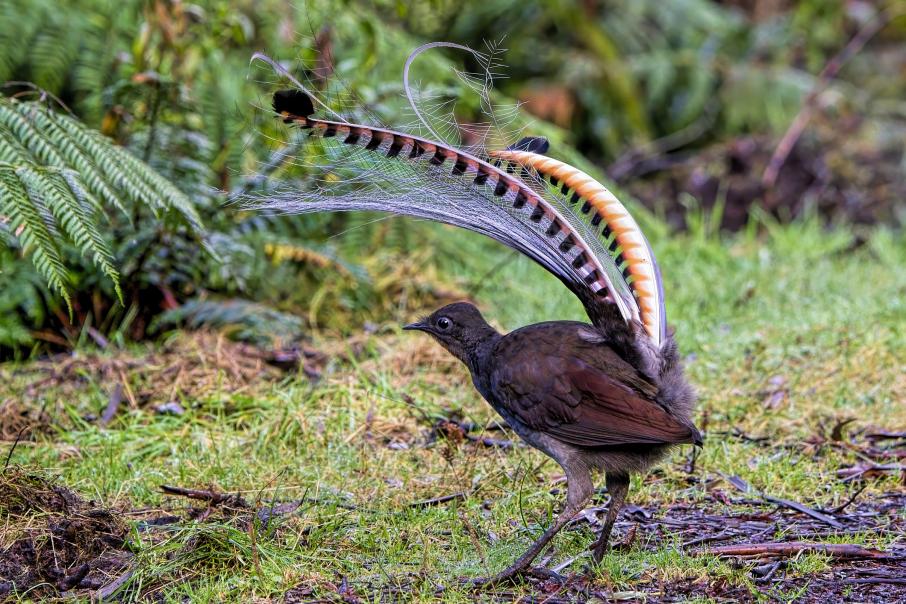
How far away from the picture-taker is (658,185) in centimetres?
880

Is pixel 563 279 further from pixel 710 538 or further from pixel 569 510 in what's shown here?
pixel 710 538

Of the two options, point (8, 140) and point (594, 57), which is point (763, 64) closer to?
point (594, 57)

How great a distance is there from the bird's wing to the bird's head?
19 centimetres

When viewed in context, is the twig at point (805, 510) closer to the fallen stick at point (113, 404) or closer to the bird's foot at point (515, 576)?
the bird's foot at point (515, 576)

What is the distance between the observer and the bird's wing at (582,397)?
127 inches

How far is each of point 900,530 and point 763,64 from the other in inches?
272

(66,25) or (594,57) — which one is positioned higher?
(594,57)

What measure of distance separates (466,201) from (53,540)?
166cm

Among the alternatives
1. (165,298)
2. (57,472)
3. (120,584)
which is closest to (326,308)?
(165,298)

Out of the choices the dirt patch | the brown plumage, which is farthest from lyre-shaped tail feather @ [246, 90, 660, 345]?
the dirt patch

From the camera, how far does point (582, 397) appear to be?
10.9 feet

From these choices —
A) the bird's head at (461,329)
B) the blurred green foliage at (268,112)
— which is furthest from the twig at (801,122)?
the bird's head at (461,329)

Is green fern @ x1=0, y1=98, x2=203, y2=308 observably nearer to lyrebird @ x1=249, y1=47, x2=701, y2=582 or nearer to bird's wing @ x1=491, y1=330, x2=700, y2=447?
lyrebird @ x1=249, y1=47, x2=701, y2=582

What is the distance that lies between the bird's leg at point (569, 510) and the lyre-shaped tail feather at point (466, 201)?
0.51 m
